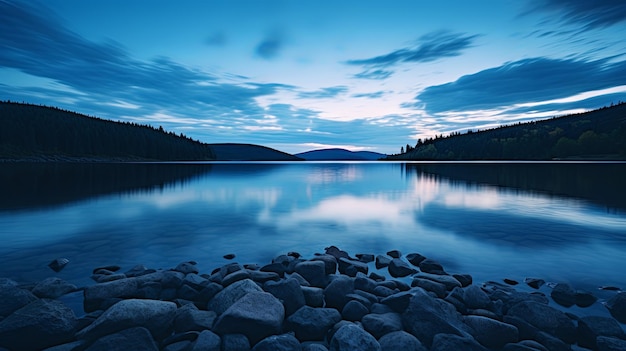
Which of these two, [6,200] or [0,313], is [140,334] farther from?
[6,200]

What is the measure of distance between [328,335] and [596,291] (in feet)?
27.5

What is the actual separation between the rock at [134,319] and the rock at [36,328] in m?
0.34

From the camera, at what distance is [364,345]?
571 cm

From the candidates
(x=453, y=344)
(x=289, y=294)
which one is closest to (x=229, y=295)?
(x=289, y=294)

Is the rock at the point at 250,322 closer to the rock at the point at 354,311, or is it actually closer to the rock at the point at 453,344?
the rock at the point at 354,311

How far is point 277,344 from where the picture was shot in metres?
5.75

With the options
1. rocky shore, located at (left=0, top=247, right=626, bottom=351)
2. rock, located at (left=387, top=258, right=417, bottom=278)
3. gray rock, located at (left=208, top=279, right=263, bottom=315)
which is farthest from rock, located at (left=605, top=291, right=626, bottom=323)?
gray rock, located at (left=208, top=279, right=263, bottom=315)

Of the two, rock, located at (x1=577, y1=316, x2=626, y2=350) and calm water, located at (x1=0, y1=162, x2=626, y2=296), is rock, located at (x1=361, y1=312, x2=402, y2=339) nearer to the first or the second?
rock, located at (x1=577, y1=316, x2=626, y2=350)

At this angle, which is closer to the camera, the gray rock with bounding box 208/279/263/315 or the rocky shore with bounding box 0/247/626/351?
the rocky shore with bounding box 0/247/626/351

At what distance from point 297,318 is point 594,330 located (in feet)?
20.1

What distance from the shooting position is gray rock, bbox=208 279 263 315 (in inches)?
290

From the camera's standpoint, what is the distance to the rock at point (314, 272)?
370 inches

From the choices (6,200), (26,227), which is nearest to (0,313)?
(26,227)

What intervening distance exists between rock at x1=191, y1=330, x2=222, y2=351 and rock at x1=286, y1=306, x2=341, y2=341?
1592 millimetres
